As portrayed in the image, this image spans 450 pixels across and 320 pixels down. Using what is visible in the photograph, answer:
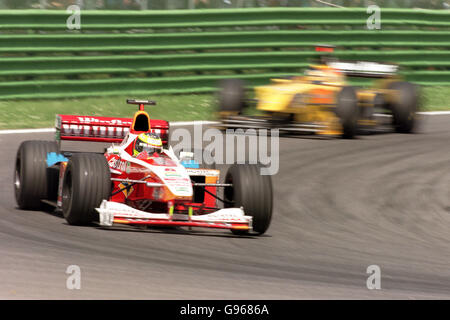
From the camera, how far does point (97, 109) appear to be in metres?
17.7

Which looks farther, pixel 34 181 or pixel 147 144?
pixel 34 181

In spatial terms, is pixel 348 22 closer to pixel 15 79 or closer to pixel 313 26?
pixel 313 26

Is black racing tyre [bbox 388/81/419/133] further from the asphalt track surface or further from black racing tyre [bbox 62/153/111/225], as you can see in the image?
black racing tyre [bbox 62/153/111/225]

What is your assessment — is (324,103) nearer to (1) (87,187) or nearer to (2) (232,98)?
(2) (232,98)

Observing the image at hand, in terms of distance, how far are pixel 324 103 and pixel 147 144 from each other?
7.32 m

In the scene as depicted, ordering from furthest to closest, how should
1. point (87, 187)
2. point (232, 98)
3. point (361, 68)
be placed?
point (361, 68)
point (232, 98)
point (87, 187)

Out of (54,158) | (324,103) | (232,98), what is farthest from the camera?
(232,98)

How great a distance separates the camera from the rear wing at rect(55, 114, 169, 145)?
36.4 feet

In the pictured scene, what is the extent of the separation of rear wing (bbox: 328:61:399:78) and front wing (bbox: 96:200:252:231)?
8.61 metres

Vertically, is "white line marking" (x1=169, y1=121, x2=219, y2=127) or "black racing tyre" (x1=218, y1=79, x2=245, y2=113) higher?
"black racing tyre" (x1=218, y1=79, x2=245, y2=113)

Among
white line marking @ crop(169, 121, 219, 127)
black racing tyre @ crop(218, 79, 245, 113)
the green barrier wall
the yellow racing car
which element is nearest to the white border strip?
white line marking @ crop(169, 121, 219, 127)

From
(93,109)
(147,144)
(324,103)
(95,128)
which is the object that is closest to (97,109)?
(93,109)

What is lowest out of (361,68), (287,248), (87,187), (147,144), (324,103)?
(287,248)

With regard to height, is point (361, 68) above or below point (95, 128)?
above
